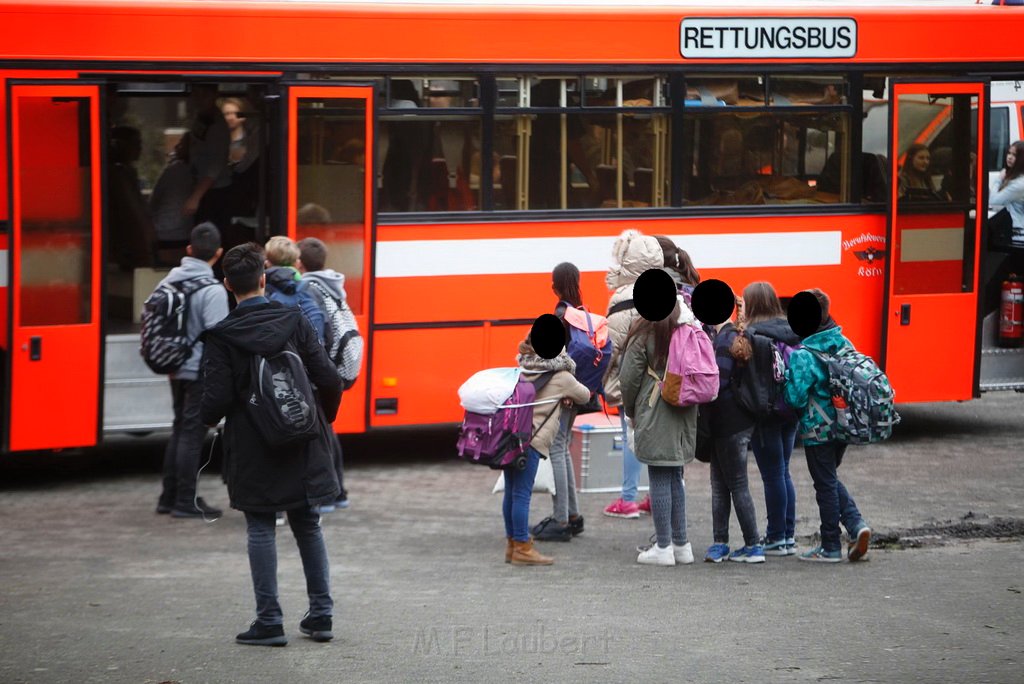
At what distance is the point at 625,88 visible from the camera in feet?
36.4

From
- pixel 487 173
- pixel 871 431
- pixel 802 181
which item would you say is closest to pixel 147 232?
pixel 487 173

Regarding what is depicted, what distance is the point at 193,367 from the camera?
947 centimetres

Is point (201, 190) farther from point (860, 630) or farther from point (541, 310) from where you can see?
point (860, 630)

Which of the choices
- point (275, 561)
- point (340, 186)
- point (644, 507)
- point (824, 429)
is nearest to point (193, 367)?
point (340, 186)

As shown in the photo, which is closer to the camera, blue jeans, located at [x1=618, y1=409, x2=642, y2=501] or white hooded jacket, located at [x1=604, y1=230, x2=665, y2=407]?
white hooded jacket, located at [x1=604, y1=230, x2=665, y2=407]

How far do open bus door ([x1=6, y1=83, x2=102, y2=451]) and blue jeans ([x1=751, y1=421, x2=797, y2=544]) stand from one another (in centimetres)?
427

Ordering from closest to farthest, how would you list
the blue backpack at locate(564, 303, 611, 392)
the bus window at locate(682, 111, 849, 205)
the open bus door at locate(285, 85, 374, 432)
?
the blue backpack at locate(564, 303, 611, 392), the open bus door at locate(285, 85, 374, 432), the bus window at locate(682, 111, 849, 205)

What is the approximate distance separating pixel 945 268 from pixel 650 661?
251 inches

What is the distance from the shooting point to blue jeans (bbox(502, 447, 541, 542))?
8.21 meters

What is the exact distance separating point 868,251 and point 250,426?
6.49m

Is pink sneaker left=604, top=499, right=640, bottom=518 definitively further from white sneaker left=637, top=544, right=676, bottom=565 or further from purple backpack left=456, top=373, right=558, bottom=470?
purple backpack left=456, top=373, right=558, bottom=470

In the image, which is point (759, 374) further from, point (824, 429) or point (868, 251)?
point (868, 251)

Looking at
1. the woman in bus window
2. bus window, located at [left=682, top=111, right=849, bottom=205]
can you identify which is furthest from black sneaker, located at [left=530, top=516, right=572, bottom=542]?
bus window, located at [left=682, top=111, right=849, bottom=205]

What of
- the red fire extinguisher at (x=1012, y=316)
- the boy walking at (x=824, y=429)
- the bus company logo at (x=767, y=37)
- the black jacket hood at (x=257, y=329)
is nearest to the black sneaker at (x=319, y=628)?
the black jacket hood at (x=257, y=329)
